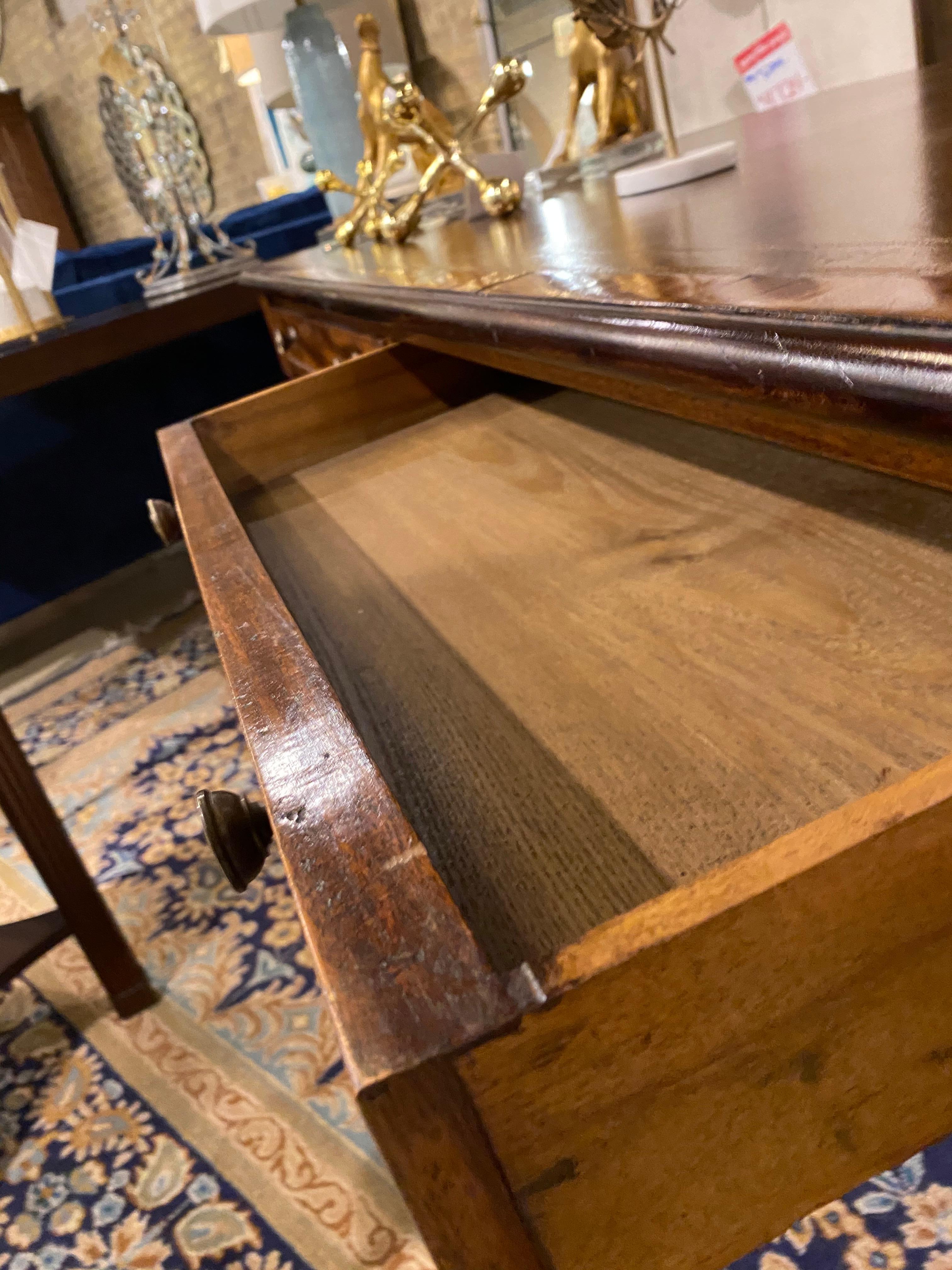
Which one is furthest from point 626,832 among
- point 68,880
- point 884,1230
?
point 68,880

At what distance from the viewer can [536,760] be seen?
1.36 ft

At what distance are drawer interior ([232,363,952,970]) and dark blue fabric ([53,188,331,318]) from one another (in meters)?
2.09

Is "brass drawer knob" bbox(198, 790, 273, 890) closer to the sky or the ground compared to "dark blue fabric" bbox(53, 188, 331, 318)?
closer to the ground

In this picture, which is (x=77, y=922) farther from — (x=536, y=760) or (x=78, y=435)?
(x=78, y=435)

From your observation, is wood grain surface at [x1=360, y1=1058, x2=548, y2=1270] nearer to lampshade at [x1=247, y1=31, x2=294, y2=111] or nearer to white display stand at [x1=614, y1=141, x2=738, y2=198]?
white display stand at [x1=614, y1=141, x2=738, y2=198]

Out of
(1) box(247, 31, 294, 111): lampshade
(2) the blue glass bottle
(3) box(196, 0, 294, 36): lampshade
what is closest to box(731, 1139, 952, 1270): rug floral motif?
(2) the blue glass bottle

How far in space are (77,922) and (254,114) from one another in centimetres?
465

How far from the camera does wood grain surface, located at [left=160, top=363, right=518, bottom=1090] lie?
0.20 metres

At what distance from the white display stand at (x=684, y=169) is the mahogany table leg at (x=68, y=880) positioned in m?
0.85

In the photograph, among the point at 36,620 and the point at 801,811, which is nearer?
the point at 801,811

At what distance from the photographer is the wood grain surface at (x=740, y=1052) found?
0.75ft

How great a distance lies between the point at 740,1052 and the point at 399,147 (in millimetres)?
1618

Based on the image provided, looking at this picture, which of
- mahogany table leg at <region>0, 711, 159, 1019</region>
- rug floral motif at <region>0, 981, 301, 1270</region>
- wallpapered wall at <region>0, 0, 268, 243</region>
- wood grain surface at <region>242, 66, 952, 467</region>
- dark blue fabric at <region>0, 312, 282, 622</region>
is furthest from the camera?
wallpapered wall at <region>0, 0, 268, 243</region>

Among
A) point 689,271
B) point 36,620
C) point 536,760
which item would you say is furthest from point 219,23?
point 536,760
